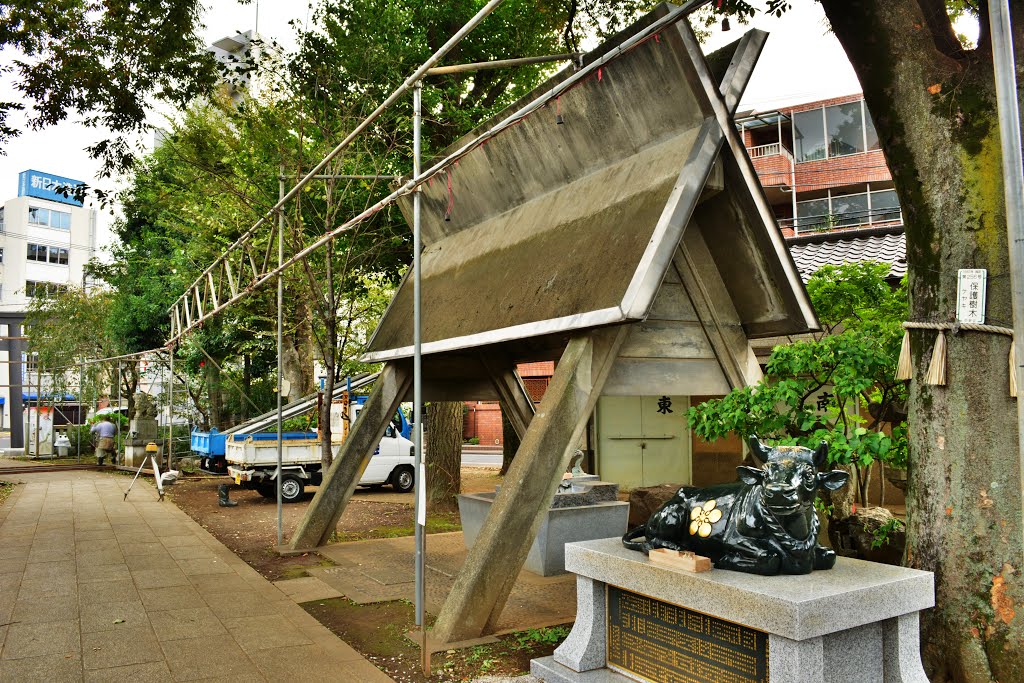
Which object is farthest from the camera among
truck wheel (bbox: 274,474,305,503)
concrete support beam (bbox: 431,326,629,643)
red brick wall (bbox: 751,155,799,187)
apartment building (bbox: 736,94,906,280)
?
red brick wall (bbox: 751,155,799,187)

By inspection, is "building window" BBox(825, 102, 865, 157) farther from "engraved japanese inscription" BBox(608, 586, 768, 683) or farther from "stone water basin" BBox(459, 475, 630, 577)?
"engraved japanese inscription" BBox(608, 586, 768, 683)

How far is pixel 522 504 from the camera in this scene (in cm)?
577

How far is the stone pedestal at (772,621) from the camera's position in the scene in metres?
3.89

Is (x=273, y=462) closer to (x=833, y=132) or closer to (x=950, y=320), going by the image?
(x=950, y=320)

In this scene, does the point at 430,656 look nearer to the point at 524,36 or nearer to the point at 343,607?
the point at 343,607

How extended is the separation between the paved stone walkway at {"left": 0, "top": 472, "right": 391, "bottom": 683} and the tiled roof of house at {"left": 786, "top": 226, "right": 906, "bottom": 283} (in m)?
8.33

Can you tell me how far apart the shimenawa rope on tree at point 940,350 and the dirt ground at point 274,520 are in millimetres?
6427

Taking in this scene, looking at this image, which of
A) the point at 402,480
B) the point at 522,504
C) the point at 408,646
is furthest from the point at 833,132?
the point at 408,646

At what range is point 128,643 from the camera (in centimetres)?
607

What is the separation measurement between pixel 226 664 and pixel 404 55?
1004cm

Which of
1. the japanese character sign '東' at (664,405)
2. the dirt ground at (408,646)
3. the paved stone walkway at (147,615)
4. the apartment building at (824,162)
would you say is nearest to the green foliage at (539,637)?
the dirt ground at (408,646)

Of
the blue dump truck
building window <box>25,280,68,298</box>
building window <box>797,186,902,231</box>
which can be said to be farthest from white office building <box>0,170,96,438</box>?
building window <box>797,186,902,231</box>

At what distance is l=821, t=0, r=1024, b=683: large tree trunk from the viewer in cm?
452

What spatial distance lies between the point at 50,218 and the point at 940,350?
45532 mm
